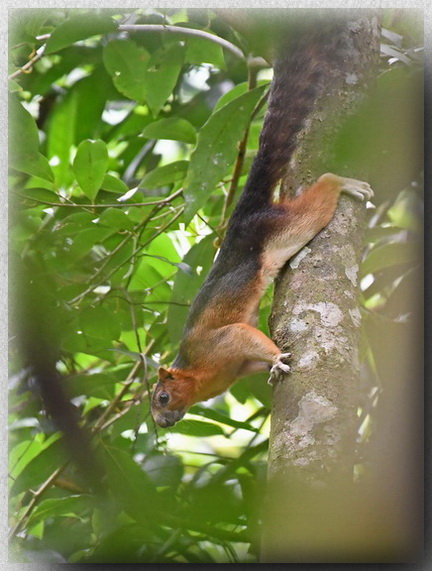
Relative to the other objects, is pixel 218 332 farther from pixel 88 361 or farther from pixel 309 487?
pixel 309 487

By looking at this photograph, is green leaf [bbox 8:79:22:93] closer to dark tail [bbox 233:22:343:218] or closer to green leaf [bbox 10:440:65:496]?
dark tail [bbox 233:22:343:218]

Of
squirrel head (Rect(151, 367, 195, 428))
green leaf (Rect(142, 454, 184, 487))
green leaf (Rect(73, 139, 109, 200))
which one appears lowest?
squirrel head (Rect(151, 367, 195, 428))

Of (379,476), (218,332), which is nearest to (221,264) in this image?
(218,332)

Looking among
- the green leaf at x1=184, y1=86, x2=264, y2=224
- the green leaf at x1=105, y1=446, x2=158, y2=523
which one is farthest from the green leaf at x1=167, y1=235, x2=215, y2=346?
the green leaf at x1=105, y1=446, x2=158, y2=523

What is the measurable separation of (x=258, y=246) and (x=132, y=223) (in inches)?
20.0

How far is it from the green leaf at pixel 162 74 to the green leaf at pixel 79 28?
259 millimetres

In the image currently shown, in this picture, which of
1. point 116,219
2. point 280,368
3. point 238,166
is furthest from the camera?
point 238,166

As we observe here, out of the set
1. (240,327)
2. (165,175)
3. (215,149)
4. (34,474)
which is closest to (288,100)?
(215,149)

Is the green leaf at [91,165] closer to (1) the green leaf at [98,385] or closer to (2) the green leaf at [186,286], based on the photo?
(2) the green leaf at [186,286]

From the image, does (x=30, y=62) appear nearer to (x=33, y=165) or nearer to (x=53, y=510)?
(x=33, y=165)

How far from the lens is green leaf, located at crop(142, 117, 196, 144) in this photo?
2.89 metres

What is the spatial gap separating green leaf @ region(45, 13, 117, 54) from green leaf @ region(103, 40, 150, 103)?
0.68 feet

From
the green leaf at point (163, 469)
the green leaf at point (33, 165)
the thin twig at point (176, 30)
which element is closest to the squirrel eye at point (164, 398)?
the green leaf at point (163, 469)

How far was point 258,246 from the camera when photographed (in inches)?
111
